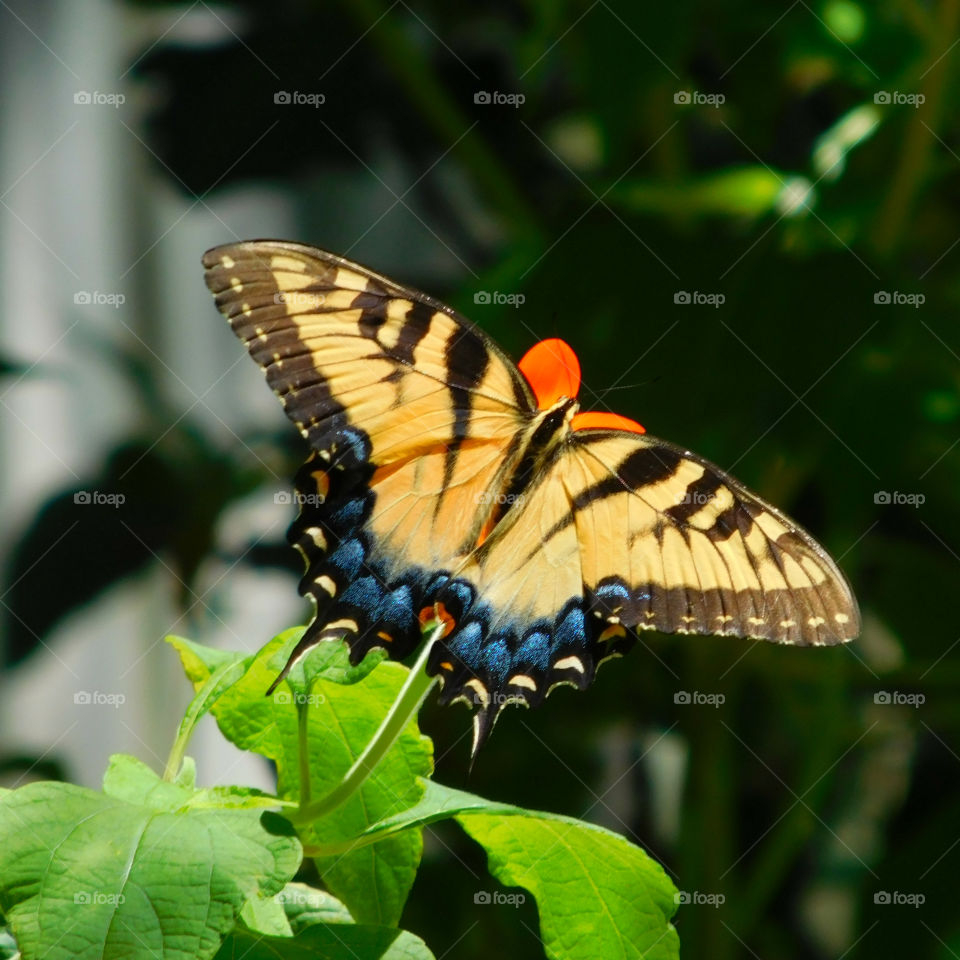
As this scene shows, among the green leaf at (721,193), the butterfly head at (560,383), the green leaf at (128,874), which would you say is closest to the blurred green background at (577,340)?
the green leaf at (721,193)

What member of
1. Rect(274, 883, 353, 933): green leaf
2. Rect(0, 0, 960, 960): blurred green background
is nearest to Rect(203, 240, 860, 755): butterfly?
Rect(274, 883, 353, 933): green leaf

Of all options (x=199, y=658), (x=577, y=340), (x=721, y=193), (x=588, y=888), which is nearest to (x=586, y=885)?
(x=588, y=888)

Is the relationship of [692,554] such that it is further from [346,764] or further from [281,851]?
[281,851]

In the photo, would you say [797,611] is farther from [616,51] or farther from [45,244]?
[45,244]

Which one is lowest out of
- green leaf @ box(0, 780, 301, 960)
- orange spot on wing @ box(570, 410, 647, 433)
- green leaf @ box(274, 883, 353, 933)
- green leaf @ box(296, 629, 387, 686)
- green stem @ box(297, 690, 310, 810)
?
green leaf @ box(274, 883, 353, 933)

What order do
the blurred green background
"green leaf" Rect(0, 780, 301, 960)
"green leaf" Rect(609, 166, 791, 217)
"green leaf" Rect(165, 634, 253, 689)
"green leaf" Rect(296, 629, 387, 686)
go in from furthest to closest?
"green leaf" Rect(609, 166, 791, 217)
the blurred green background
"green leaf" Rect(165, 634, 253, 689)
"green leaf" Rect(296, 629, 387, 686)
"green leaf" Rect(0, 780, 301, 960)

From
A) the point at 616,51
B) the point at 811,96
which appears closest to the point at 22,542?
the point at 616,51

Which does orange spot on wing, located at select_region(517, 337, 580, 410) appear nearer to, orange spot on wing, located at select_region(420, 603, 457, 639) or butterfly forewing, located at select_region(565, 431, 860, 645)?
butterfly forewing, located at select_region(565, 431, 860, 645)
